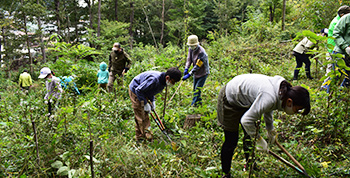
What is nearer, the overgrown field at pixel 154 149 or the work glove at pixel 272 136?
the work glove at pixel 272 136

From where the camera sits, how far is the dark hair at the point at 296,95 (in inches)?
79.4

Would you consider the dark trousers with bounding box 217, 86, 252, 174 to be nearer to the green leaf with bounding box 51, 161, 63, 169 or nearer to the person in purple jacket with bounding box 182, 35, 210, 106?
the green leaf with bounding box 51, 161, 63, 169

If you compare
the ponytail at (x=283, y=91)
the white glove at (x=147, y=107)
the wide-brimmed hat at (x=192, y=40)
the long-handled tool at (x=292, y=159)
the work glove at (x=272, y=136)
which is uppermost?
the wide-brimmed hat at (x=192, y=40)

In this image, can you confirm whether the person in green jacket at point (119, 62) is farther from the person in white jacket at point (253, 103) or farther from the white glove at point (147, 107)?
the person in white jacket at point (253, 103)

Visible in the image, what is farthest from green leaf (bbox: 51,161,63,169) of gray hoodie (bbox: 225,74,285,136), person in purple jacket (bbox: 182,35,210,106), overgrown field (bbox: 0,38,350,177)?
person in purple jacket (bbox: 182,35,210,106)

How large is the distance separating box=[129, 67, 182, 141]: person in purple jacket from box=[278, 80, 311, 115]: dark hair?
1717 mm

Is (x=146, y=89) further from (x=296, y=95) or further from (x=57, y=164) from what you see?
(x=296, y=95)

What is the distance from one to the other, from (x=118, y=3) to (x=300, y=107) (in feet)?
76.4

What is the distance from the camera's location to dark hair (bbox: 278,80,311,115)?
2.02 metres

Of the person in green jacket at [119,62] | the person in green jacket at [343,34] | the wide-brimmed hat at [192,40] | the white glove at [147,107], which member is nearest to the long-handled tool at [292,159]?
the person in green jacket at [343,34]

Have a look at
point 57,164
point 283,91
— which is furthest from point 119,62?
point 283,91

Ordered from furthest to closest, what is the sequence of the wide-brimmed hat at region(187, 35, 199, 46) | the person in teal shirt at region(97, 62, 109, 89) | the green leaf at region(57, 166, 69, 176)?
the person in teal shirt at region(97, 62, 109, 89)
the wide-brimmed hat at region(187, 35, 199, 46)
the green leaf at region(57, 166, 69, 176)

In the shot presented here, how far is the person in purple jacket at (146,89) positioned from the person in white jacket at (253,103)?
3.56ft

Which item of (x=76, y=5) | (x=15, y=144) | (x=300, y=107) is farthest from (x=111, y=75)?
(x=76, y=5)
